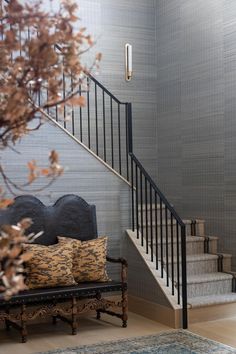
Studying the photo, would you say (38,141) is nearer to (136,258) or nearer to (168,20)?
(136,258)

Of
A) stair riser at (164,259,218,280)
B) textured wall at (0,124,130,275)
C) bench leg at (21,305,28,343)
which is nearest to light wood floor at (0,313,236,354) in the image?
bench leg at (21,305,28,343)

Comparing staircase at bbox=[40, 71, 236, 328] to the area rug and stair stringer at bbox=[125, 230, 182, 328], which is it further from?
the area rug

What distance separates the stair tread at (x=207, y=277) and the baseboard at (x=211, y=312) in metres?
0.33

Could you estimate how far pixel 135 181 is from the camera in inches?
273

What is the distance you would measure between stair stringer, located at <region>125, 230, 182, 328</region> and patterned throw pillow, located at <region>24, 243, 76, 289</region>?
84 cm

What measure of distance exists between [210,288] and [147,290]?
673mm

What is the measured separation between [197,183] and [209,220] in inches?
19.6

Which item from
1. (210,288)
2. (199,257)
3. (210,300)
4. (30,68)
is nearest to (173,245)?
(199,257)

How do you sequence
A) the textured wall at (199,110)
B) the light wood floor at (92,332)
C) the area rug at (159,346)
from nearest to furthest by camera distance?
the area rug at (159,346) < the light wood floor at (92,332) < the textured wall at (199,110)

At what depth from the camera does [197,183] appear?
260 inches

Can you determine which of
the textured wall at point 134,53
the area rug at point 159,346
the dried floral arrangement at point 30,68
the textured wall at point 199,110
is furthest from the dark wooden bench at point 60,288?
the dried floral arrangement at point 30,68

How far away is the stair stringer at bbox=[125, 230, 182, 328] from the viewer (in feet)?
16.6

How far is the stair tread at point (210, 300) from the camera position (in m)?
5.17

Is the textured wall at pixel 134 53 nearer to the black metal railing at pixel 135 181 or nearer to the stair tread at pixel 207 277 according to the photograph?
the black metal railing at pixel 135 181
